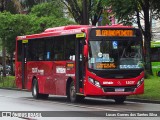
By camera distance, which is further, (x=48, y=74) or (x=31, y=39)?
(x=31, y=39)

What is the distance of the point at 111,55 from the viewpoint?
1941 centimetres

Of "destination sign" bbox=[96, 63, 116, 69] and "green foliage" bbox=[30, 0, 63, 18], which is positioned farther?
"green foliage" bbox=[30, 0, 63, 18]

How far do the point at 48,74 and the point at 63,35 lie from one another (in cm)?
264

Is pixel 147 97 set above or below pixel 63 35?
below

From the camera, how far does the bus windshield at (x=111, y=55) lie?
19359 mm

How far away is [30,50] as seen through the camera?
2552cm

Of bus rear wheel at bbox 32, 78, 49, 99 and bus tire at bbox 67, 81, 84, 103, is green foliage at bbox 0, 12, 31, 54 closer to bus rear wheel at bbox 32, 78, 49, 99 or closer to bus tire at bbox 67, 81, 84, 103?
bus rear wheel at bbox 32, 78, 49, 99

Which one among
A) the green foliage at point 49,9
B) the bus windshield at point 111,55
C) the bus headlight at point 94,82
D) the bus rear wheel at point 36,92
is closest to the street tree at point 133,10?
the bus rear wheel at point 36,92

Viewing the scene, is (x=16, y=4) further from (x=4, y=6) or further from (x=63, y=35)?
(x=63, y=35)

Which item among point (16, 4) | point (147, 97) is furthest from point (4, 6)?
point (147, 97)

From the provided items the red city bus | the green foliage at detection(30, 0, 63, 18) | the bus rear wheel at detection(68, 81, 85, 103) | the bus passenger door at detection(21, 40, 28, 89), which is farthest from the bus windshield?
the green foliage at detection(30, 0, 63, 18)

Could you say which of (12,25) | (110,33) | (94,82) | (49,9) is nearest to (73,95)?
(94,82)

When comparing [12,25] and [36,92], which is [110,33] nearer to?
[36,92]

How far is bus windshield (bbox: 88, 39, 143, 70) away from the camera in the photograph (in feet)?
63.5
